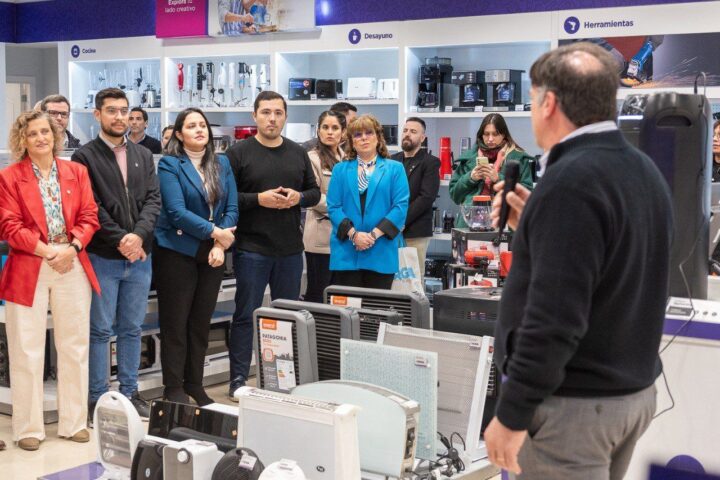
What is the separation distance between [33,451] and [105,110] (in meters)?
1.73

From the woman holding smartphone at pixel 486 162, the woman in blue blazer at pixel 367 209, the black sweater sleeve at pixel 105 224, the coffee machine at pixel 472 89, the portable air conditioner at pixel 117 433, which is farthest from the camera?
the coffee machine at pixel 472 89

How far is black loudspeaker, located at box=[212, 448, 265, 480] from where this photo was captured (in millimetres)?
2656

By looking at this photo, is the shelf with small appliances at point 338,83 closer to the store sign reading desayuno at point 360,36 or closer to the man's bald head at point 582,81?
the store sign reading desayuno at point 360,36

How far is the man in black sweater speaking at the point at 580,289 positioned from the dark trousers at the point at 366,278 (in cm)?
329

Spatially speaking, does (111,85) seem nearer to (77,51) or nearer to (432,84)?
(77,51)

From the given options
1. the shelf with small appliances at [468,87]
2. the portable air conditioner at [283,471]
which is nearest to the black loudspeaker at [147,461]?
the portable air conditioner at [283,471]

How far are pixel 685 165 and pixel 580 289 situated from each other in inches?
56.2

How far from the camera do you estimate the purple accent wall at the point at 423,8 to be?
7.32 meters

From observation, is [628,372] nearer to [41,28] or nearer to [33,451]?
[33,451]

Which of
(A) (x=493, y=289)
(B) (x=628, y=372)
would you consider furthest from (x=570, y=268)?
(A) (x=493, y=289)

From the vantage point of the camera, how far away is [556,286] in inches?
77.2

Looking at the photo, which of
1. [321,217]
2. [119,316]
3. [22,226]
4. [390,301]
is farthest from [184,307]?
[390,301]

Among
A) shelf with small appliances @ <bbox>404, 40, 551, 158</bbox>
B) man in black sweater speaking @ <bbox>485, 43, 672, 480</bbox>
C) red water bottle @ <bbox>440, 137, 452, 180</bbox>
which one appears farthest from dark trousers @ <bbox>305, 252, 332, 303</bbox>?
man in black sweater speaking @ <bbox>485, 43, 672, 480</bbox>

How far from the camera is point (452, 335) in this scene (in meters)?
3.35
